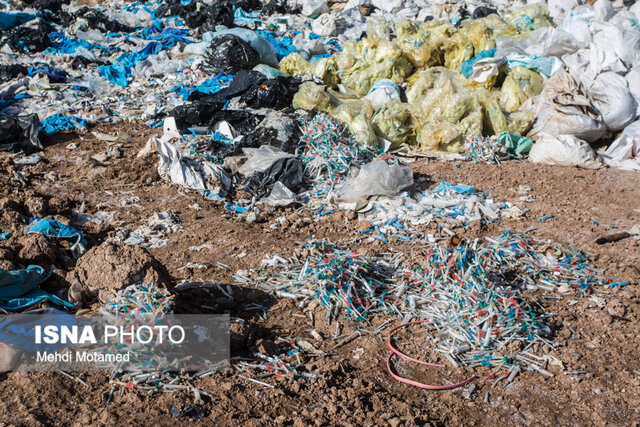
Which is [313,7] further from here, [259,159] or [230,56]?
[259,159]

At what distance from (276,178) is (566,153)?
10.6 ft

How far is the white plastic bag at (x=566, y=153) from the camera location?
18.1 ft

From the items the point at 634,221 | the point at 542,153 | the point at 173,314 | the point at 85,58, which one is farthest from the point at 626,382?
the point at 85,58

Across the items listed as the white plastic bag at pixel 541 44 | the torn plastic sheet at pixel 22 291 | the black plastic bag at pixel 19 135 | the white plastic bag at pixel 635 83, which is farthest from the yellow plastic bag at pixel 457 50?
the torn plastic sheet at pixel 22 291

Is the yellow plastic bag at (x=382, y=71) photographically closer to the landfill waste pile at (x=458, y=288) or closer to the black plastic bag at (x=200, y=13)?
the landfill waste pile at (x=458, y=288)

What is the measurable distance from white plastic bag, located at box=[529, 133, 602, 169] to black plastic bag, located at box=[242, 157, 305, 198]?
276cm

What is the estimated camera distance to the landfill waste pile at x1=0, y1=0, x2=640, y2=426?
2.72 meters

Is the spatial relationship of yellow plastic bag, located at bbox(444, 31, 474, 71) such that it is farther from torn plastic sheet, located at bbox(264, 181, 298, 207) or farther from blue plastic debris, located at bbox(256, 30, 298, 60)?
torn plastic sheet, located at bbox(264, 181, 298, 207)

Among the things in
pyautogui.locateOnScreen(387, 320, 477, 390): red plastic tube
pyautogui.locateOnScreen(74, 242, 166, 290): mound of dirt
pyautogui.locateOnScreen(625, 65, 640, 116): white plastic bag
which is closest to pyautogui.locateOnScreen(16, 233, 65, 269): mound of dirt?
pyautogui.locateOnScreen(74, 242, 166, 290): mound of dirt

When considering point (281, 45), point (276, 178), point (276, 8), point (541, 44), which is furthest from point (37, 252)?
point (276, 8)

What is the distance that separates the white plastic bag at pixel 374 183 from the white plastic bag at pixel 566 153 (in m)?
1.93

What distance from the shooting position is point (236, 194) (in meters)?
5.10

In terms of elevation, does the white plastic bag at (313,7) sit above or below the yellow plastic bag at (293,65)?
above

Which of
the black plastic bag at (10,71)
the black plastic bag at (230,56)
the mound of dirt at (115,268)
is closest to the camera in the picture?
the mound of dirt at (115,268)
